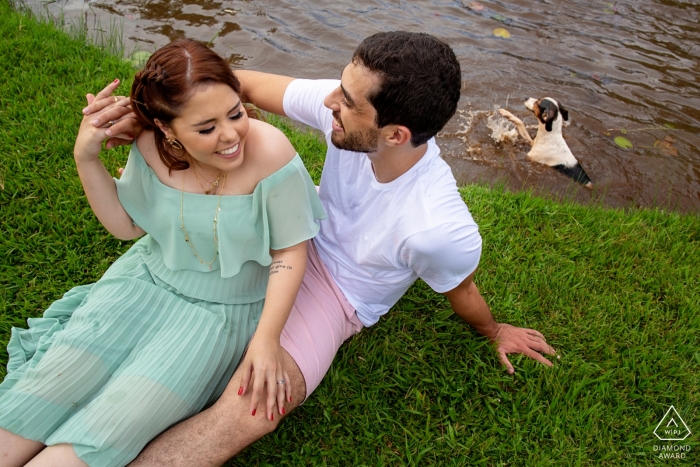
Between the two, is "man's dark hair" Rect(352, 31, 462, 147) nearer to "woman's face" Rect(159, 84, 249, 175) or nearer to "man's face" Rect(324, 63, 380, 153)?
"man's face" Rect(324, 63, 380, 153)

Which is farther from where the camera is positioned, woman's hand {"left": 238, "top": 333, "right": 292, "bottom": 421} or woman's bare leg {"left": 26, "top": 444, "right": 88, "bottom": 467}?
woman's hand {"left": 238, "top": 333, "right": 292, "bottom": 421}

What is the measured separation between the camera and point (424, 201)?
7.23ft

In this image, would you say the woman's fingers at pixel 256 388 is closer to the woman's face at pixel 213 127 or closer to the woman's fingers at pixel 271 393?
the woman's fingers at pixel 271 393

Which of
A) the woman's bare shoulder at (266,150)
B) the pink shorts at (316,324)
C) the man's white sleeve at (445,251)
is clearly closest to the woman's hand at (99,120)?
the woman's bare shoulder at (266,150)

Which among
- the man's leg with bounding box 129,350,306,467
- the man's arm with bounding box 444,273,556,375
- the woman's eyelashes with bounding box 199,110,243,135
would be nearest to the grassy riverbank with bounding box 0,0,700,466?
the man's arm with bounding box 444,273,556,375

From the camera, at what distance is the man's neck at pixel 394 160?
2.28m

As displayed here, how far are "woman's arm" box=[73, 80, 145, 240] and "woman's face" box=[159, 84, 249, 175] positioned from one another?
0.82 ft

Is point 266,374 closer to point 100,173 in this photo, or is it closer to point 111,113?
point 100,173

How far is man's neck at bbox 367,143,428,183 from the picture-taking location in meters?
2.28

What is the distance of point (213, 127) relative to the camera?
2.02m

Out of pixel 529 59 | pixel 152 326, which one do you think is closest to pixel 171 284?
pixel 152 326

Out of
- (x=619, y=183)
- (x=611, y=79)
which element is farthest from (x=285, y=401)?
(x=611, y=79)

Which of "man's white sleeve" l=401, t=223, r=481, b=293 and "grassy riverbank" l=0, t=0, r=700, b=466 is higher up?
"man's white sleeve" l=401, t=223, r=481, b=293

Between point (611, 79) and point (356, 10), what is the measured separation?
3.05 m
